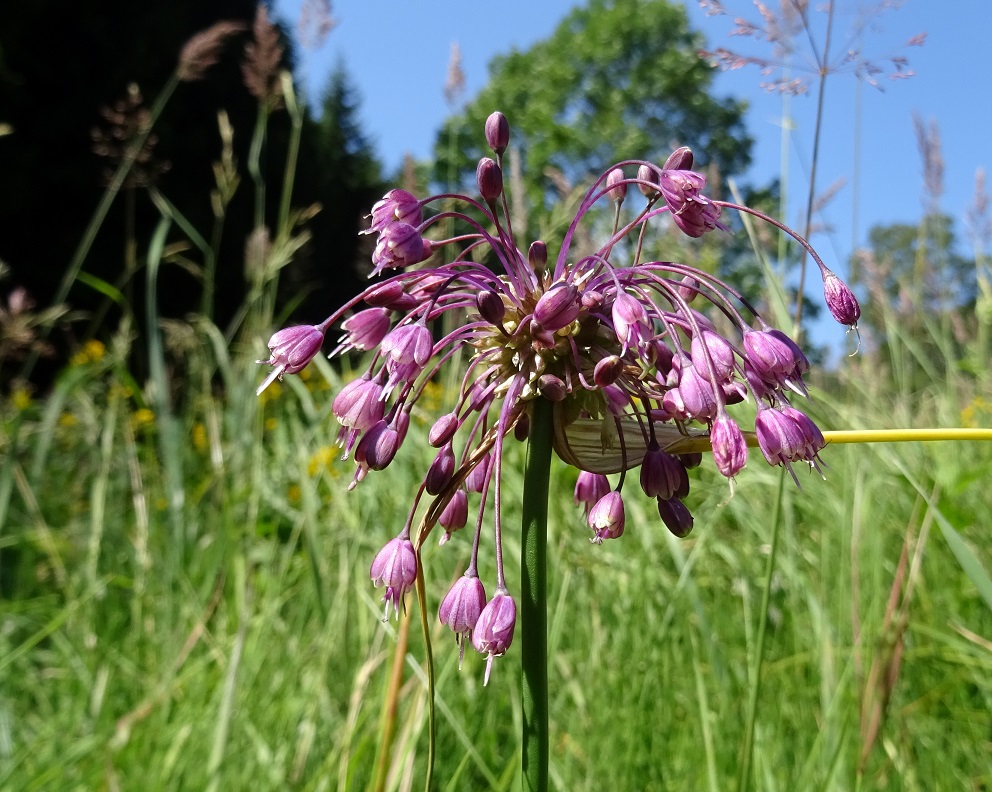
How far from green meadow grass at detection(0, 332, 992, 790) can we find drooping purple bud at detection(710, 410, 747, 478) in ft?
1.60

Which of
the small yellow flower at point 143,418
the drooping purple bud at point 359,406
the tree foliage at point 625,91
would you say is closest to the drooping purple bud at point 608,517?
the drooping purple bud at point 359,406

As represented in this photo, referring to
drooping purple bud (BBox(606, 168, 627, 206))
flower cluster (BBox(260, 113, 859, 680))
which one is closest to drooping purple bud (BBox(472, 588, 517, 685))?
flower cluster (BBox(260, 113, 859, 680))

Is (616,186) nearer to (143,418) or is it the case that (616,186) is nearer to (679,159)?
(679,159)

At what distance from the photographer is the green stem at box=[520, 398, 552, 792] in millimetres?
840

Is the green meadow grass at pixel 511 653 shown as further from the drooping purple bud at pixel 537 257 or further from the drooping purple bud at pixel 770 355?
the drooping purple bud at pixel 537 257

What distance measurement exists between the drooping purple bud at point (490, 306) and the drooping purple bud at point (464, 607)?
0.31 m

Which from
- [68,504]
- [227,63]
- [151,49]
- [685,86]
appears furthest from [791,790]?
[685,86]

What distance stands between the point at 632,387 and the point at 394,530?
6.13ft

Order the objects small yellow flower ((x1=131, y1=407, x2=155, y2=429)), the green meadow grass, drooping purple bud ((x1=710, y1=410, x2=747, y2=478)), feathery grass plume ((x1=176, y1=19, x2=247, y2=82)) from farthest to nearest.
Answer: small yellow flower ((x1=131, y1=407, x2=155, y2=429))
feathery grass plume ((x1=176, y1=19, x2=247, y2=82))
the green meadow grass
drooping purple bud ((x1=710, y1=410, x2=747, y2=478))

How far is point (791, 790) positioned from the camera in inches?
67.0

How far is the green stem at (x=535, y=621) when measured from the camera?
0.84 m

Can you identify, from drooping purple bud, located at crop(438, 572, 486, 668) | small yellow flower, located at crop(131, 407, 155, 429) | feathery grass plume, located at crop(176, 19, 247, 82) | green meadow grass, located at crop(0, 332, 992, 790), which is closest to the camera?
drooping purple bud, located at crop(438, 572, 486, 668)

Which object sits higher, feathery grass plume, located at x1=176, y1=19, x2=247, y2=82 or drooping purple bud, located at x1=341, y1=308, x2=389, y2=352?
feathery grass plume, located at x1=176, y1=19, x2=247, y2=82

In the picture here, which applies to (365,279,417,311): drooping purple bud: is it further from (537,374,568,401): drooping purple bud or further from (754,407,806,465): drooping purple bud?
(754,407,806,465): drooping purple bud
